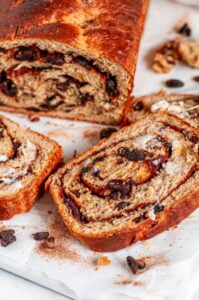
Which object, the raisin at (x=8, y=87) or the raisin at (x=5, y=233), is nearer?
the raisin at (x=5, y=233)

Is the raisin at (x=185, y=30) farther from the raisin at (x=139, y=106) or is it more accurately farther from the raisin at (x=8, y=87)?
the raisin at (x=8, y=87)

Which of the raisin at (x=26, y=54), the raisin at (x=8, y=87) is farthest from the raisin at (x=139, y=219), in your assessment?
the raisin at (x=8, y=87)

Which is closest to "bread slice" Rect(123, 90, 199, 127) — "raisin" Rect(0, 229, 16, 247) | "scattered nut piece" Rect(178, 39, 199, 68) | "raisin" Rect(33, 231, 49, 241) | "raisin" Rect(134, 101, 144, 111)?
"raisin" Rect(134, 101, 144, 111)

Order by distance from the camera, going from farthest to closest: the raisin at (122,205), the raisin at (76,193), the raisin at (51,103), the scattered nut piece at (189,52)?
the scattered nut piece at (189,52) < the raisin at (51,103) < the raisin at (76,193) < the raisin at (122,205)

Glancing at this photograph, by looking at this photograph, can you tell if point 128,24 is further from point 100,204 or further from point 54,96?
point 100,204

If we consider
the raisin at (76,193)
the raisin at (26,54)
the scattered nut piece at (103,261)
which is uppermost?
the raisin at (26,54)
